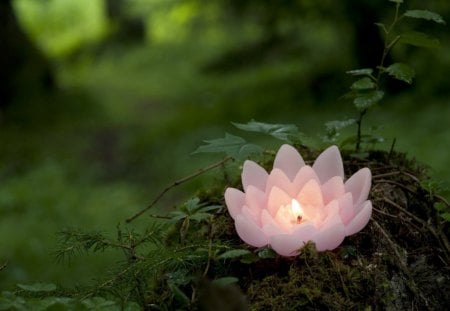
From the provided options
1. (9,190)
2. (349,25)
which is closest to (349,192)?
(9,190)

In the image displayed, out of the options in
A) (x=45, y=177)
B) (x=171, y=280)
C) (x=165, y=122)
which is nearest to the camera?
(x=171, y=280)

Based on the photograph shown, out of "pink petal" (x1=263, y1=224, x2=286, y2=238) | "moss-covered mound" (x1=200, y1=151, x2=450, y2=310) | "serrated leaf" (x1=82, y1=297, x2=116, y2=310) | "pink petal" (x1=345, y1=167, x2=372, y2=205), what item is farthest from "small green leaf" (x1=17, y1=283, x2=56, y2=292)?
"pink petal" (x1=345, y1=167, x2=372, y2=205)

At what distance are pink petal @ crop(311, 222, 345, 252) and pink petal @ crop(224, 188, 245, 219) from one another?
0.66 feet

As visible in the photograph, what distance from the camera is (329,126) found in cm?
195

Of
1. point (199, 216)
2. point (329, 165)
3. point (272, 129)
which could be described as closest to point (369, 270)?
point (329, 165)

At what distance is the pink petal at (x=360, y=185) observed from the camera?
1479 mm

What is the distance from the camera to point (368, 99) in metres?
1.87

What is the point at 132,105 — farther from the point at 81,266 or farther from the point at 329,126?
the point at 329,126

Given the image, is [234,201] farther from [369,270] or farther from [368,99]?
[368,99]

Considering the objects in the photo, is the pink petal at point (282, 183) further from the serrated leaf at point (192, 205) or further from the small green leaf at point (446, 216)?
the small green leaf at point (446, 216)

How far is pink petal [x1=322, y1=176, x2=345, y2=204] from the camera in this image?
1.52 m

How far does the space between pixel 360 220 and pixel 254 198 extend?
25cm

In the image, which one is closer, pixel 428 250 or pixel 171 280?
pixel 171 280

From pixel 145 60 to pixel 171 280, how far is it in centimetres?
1340
